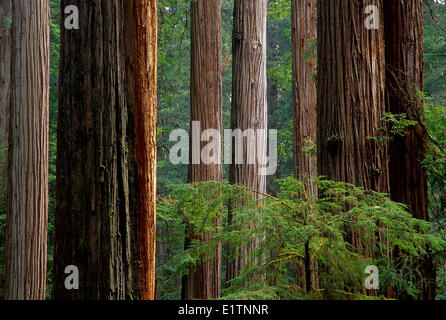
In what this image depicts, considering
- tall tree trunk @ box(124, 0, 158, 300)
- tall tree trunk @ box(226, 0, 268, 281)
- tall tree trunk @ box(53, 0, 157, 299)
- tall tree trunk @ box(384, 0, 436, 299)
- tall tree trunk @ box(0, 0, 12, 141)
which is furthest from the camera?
tall tree trunk @ box(0, 0, 12, 141)

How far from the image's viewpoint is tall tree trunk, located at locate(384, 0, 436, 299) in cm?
459

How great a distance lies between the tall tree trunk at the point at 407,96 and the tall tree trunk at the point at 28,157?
4.98 metres

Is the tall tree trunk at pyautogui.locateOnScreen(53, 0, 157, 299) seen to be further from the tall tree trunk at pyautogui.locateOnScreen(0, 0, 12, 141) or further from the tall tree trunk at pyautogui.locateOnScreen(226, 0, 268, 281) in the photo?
the tall tree trunk at pyautogui.locateOnScreen(0, 0, 12, 141)

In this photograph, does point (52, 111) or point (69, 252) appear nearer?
point (69, 252)

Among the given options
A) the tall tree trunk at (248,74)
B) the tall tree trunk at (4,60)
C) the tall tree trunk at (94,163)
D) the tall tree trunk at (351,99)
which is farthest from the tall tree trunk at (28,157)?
the tall tree trunk at (351,99)

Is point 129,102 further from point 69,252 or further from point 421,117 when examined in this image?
point 421,117

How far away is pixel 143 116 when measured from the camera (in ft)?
12.0

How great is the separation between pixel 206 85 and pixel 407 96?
12.2 ft

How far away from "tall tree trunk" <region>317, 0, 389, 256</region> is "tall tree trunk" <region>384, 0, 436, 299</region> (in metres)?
0.80

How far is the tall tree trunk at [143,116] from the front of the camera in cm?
360

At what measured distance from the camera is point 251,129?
25.2 feet

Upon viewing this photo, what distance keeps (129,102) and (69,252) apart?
4.25ft

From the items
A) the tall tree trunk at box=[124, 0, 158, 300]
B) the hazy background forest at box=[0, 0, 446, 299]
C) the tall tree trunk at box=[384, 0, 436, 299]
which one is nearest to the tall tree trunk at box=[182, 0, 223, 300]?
the hazy background forest at box=[0, 0, 446, 299]
